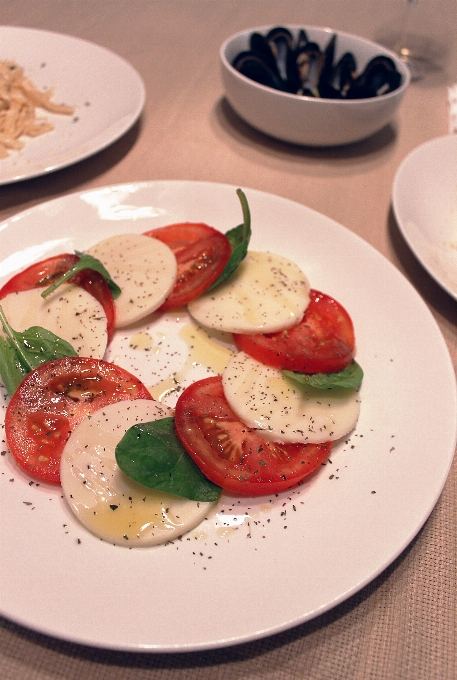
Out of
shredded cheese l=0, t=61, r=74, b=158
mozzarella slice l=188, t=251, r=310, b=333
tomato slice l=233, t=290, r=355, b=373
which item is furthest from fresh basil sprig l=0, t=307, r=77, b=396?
shredded cheese l=0, t=61, r=74, b=158

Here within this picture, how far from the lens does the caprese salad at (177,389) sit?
1.42m

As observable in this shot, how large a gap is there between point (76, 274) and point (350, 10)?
4598 millimetres

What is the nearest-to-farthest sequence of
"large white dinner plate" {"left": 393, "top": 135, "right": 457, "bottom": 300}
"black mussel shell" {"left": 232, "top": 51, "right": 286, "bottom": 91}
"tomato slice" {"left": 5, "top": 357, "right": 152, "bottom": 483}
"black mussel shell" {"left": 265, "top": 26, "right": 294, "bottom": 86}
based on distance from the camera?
"tomato slice" {"left": 5, "top": 357, "right": 152, "bottom": 483}
"large white dinner plate" {"left": 393, "top": 135, "right": 457, "bottom": 300}
"black mussel shell" {"left": 232, "top": 51, "right": 286, "bottom": 91}
"black mussel shell" {"left": 265, "top": 26, "right": 294, "bottom": 86}

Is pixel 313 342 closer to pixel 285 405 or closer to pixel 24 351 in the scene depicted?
pixel 285 405

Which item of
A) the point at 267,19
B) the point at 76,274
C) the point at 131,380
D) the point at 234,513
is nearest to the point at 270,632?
the point at 234,513

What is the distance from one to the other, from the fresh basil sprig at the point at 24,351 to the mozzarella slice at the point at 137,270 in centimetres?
30

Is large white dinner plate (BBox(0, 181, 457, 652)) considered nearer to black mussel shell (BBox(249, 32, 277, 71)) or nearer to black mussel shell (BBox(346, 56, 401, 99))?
black mussel shell (BBox(346, 56, 401, 99))

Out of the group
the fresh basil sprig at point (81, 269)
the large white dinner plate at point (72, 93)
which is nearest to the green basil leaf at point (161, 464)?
the fresh basil sprig at point (81, 269)

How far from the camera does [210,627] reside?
117cm

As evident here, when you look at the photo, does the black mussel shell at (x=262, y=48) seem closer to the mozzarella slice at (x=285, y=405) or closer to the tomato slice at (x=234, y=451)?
the mozzarella slice at (x=285, y=405)

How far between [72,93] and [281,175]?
139 centimetres

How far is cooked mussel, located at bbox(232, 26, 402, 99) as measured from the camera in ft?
9.49

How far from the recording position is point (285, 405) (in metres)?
1.66

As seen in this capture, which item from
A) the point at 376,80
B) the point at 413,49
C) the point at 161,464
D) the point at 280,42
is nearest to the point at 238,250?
the point at 161,464
